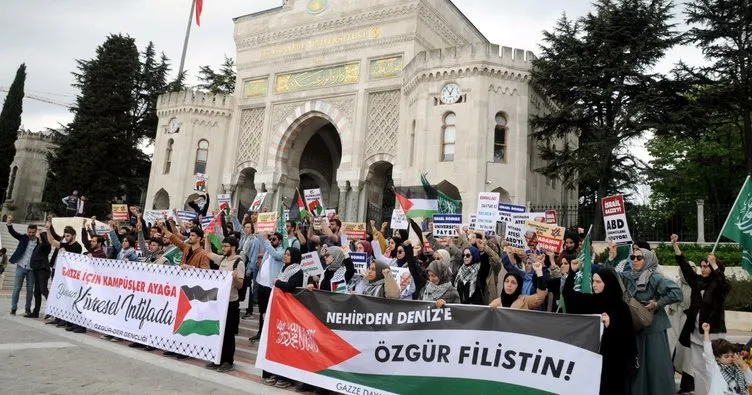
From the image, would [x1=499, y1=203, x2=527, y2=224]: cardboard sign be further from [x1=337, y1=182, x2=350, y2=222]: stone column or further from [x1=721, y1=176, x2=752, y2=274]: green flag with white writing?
[x1=337, y1=182, x2=350, y2=222]: stone column

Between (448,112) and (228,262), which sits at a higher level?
(448,112)

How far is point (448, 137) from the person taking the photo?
2012cm

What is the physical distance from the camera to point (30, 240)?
1016 centimetres

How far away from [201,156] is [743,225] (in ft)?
83.5

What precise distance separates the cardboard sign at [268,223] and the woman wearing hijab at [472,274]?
4.58 metres

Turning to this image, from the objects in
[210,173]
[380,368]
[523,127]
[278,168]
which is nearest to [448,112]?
[523,127]

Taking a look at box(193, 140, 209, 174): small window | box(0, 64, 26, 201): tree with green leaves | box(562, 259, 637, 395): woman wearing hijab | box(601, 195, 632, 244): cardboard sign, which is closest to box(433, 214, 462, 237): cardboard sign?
box(601, 195, 632, 244): cardboard sign

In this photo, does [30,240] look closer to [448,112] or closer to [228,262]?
[228,262]

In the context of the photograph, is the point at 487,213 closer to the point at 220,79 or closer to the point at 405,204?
the point at 405,204

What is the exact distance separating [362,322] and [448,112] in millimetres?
15509

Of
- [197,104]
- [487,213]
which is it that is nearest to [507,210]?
[487,213]

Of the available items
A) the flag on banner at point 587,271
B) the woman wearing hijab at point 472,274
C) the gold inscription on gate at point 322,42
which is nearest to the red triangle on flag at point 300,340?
the woman wearing hijab at point 472,274

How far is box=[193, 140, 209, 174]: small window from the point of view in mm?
27427

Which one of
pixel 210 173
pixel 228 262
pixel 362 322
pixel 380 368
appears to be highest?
pixel 210 173
